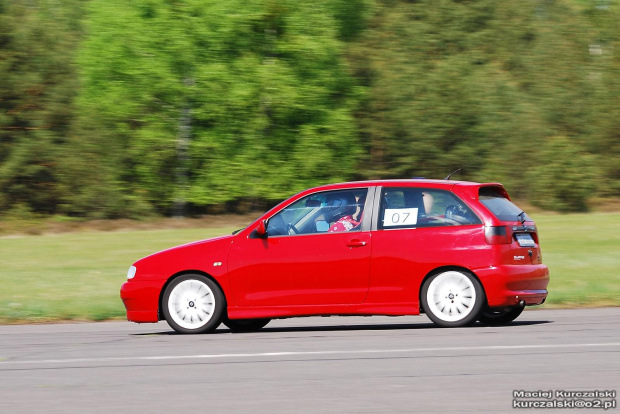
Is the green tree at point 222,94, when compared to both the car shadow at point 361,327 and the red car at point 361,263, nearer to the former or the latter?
the car shadow at point 361,327

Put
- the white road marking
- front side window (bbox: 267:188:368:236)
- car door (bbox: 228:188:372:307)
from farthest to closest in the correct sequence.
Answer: front side window (bbox: 267:188:368:236) → car door (bbox: 228:188:372:307) → the white road marking

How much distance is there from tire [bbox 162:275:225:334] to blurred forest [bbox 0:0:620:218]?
2437 centimetres

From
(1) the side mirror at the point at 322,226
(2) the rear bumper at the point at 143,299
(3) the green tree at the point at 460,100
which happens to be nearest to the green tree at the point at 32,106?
(3) the green tree at the point at 460,100

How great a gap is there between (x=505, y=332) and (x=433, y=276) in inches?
37.6

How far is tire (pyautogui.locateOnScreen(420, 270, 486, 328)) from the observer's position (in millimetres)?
10469

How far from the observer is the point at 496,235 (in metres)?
10.5

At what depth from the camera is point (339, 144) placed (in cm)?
3656

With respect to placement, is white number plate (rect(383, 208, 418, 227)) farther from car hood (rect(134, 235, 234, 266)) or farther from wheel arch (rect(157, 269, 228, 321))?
wheel arch (rect(157, 269, 228, 321))

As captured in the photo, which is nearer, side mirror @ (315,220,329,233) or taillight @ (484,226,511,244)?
taillight @ (484,226,511,244)

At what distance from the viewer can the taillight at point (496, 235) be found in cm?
1050

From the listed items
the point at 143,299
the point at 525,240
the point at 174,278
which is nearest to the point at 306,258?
the point at 174,278

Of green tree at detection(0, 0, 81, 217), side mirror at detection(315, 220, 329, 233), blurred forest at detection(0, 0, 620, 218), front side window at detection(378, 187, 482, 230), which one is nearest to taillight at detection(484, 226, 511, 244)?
front side window at detection(378, 187, 482, 230)

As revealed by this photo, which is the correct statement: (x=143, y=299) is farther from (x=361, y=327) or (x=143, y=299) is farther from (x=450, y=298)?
(x=450, y=298)

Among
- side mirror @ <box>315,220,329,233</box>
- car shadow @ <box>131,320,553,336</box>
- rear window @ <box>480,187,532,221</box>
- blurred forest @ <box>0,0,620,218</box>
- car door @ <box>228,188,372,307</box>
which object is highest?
blurred forest @ <box>0,0,620,218</box>
